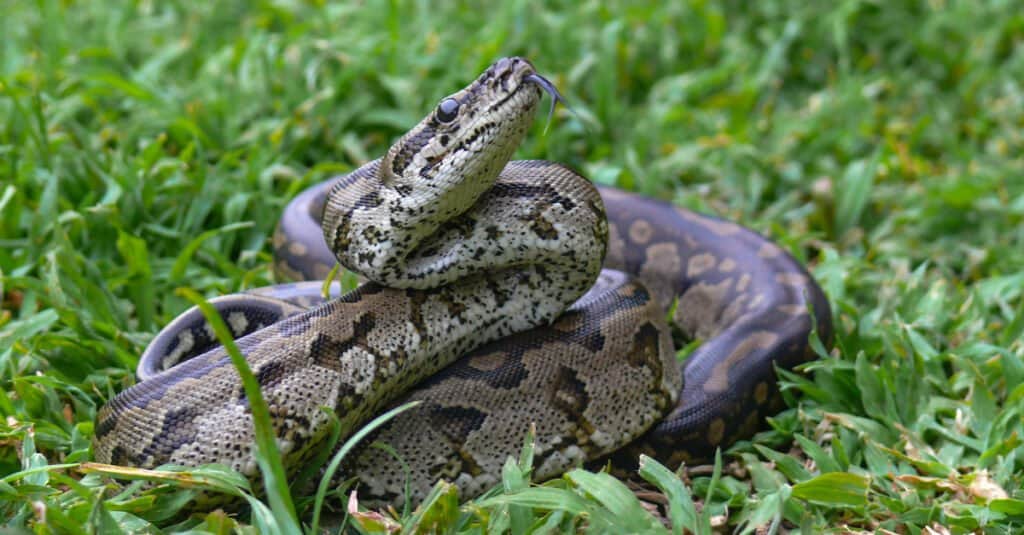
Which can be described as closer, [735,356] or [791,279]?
[735,356]

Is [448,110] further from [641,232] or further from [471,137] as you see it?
[641,232]

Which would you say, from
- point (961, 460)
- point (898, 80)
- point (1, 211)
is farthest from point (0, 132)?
point (898, 80)

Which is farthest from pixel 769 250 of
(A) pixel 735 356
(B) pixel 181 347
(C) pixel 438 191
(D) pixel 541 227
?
(B) pixel 181 347

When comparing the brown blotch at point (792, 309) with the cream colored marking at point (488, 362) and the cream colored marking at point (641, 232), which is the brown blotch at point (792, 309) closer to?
the cream colored marking at point (641, 232)

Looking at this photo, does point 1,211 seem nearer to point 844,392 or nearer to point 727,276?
point 727,276

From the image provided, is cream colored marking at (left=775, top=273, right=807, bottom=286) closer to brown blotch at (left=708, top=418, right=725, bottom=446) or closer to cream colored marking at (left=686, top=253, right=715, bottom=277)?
cream colored marking at (left=686, top=253, right=715, bottom=277)

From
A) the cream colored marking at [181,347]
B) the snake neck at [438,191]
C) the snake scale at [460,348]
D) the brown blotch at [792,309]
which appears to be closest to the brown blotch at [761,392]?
the snake scale at [460,348]

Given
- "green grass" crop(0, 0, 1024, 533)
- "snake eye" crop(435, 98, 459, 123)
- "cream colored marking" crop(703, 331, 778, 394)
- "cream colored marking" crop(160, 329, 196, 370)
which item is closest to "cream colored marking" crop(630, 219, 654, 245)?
"green grass" crop(0, 0, 1024, 533)
